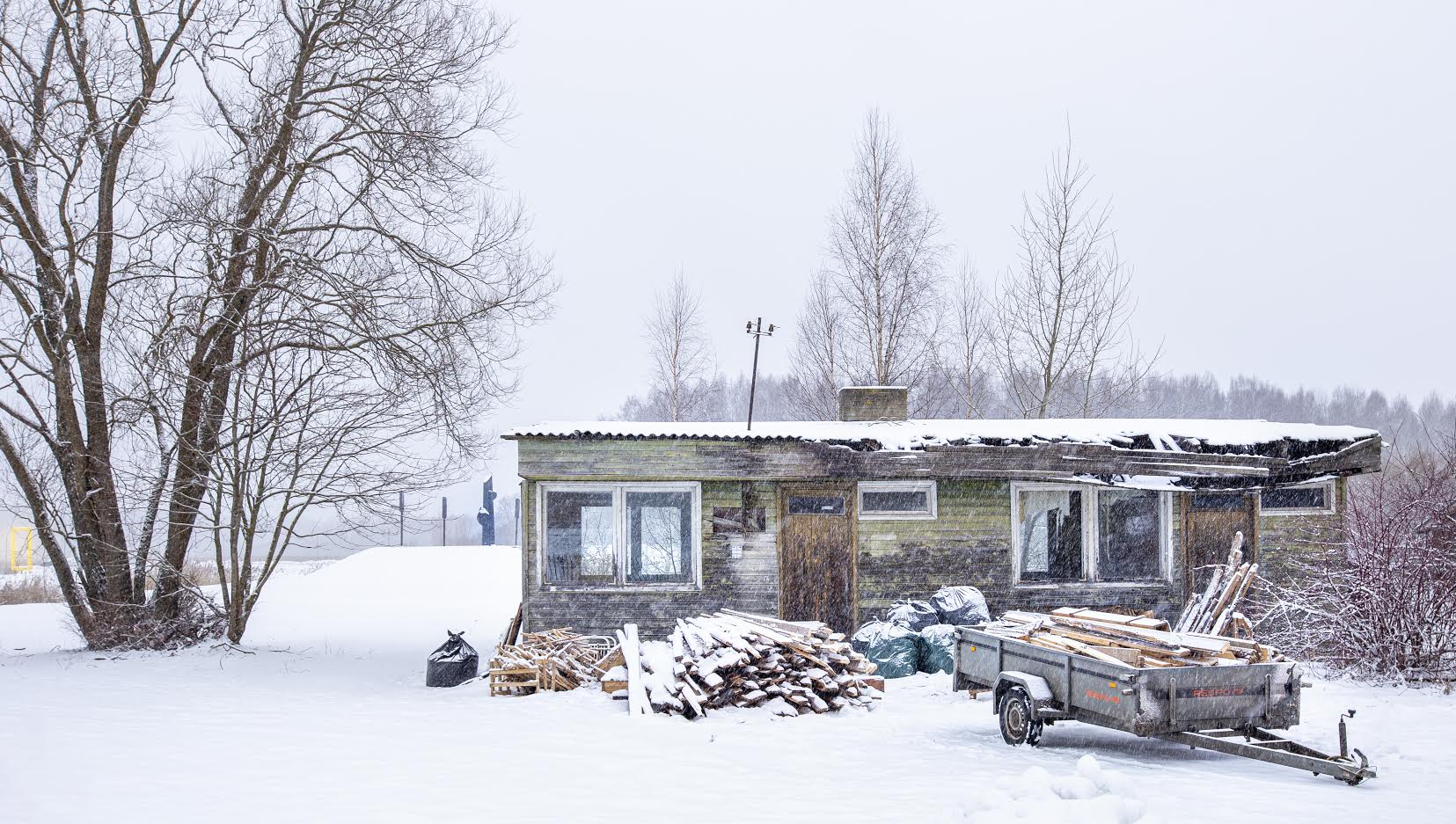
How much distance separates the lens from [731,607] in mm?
15289

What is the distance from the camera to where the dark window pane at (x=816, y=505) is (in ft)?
51.5

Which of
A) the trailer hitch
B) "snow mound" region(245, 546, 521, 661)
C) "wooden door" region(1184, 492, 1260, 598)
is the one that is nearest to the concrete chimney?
"wooden door" region(1184, 492, 1260, 598)

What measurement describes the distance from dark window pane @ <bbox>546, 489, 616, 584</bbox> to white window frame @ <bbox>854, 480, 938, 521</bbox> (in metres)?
3.68

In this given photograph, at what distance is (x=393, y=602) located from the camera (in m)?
24.8

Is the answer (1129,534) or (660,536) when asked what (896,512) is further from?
(1129,534)

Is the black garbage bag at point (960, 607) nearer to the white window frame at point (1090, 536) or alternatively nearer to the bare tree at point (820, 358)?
the white window frame at point (1090, 536)

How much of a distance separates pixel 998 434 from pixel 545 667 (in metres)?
7.41

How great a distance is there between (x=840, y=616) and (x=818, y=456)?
2.40 metres

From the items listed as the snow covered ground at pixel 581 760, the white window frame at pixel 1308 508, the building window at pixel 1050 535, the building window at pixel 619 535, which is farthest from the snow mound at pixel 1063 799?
the white window frame at pixel 1308 508

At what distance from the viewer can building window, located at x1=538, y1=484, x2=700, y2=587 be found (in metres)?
15.3

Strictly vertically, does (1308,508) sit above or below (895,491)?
below

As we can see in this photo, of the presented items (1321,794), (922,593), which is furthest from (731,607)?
(1321,794)

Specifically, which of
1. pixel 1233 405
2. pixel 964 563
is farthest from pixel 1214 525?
pixel 1233 405

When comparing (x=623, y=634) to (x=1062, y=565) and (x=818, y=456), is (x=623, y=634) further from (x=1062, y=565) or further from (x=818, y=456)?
(x=1062, y=565)
